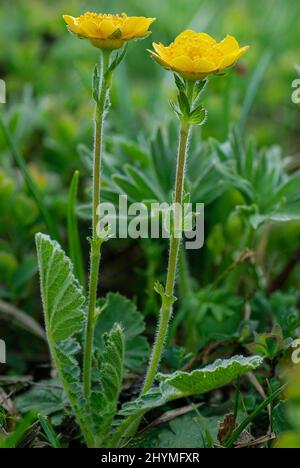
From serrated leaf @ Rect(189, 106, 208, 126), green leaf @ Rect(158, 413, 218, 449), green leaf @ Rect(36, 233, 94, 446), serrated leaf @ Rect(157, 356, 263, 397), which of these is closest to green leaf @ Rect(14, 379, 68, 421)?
green leaf @ Rect(36, 233, 94, 446)

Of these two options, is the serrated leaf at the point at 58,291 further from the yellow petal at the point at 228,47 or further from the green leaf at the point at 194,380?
the yellow petal at the point at 228,47

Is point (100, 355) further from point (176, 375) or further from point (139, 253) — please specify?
point (139, 253)

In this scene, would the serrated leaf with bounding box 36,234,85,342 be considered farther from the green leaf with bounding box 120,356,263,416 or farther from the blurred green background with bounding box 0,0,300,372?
the blurred green background with bounding box 0,0,300,372

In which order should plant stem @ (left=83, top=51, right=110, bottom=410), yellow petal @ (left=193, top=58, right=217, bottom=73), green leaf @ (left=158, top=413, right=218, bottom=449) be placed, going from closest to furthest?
1. yellow petal @ (left=193, top=58, right=217, bottom=73)
2. plant stem @ (left=83, top=51, right=110, bottom=410)
3. green leaf @ (left=158, top=413, right=218, bottom=449)

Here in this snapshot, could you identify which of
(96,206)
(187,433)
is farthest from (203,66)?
(187,433)

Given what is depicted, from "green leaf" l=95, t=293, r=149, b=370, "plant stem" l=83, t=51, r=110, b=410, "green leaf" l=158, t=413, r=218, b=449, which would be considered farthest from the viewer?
"green leaf" l=95, t=293, r=149, b=370

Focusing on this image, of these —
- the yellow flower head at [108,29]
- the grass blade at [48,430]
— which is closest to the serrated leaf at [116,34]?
the yellow flower head at [108,29]
